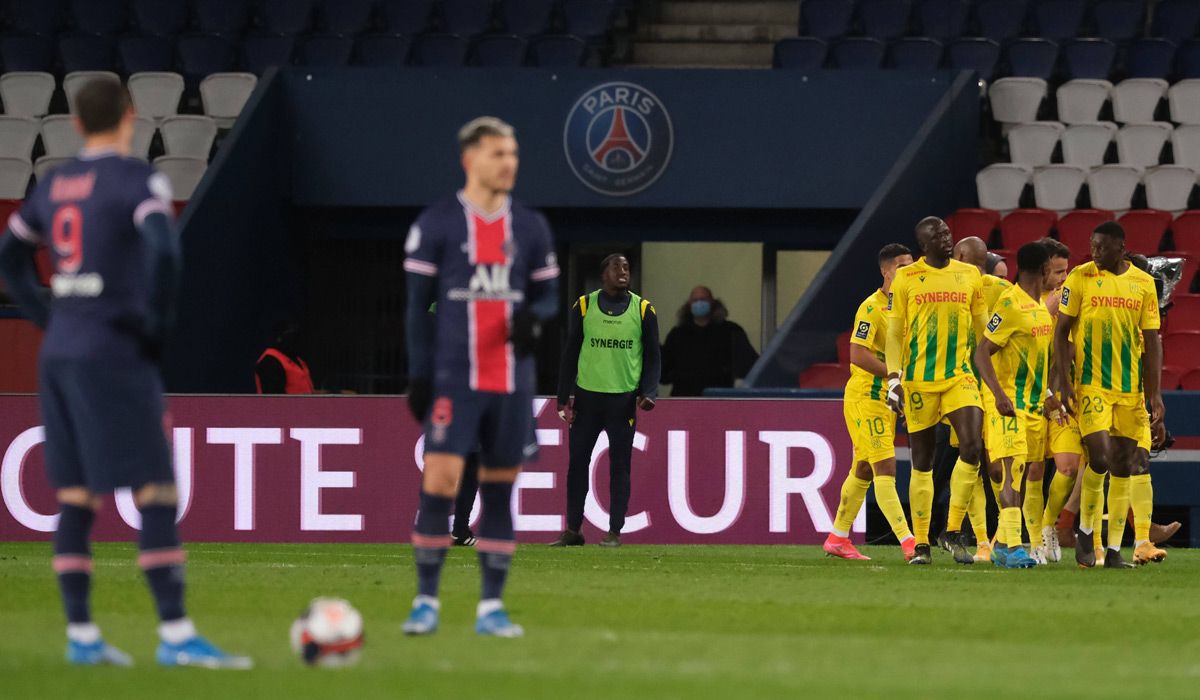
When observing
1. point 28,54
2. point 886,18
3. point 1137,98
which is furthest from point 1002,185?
point 28,54

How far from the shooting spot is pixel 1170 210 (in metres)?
18.9

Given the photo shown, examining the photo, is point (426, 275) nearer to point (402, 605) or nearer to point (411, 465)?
point (402, 605)

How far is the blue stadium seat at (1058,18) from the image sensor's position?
70.9ft

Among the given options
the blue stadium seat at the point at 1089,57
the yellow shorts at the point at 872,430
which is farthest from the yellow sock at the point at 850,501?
the blue stadium seat at the point at 1089,57

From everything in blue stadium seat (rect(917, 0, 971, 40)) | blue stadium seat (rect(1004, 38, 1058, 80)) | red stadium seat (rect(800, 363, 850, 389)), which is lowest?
red stadium seat (rect(800, 363, 850, 389))

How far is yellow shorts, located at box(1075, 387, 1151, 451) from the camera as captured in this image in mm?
11500

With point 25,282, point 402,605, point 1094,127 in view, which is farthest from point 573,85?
point 25,282

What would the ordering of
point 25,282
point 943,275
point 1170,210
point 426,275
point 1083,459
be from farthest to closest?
1. point 1170,210
2. point 1083,459
3. point 943,275
4. point 426,275
5. point 25,282

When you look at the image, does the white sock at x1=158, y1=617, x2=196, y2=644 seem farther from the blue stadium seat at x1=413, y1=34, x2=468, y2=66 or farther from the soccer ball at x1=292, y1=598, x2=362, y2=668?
the blue stadium seat at x1=413, y1=34, x2=468, y2=66

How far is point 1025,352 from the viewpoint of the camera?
12086 millimetres

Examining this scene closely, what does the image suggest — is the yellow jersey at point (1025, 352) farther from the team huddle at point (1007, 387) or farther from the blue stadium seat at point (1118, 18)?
the blue stadium seat at point (1118, 18)

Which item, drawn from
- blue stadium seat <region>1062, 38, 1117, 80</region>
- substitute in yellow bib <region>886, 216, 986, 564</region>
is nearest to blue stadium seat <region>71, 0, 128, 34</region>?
blue stadium seat <region>1062, 38, 1117, 80</region>

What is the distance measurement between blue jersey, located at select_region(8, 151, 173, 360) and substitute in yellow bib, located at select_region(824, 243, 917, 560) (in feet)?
22.2

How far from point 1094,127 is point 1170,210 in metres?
1.26
